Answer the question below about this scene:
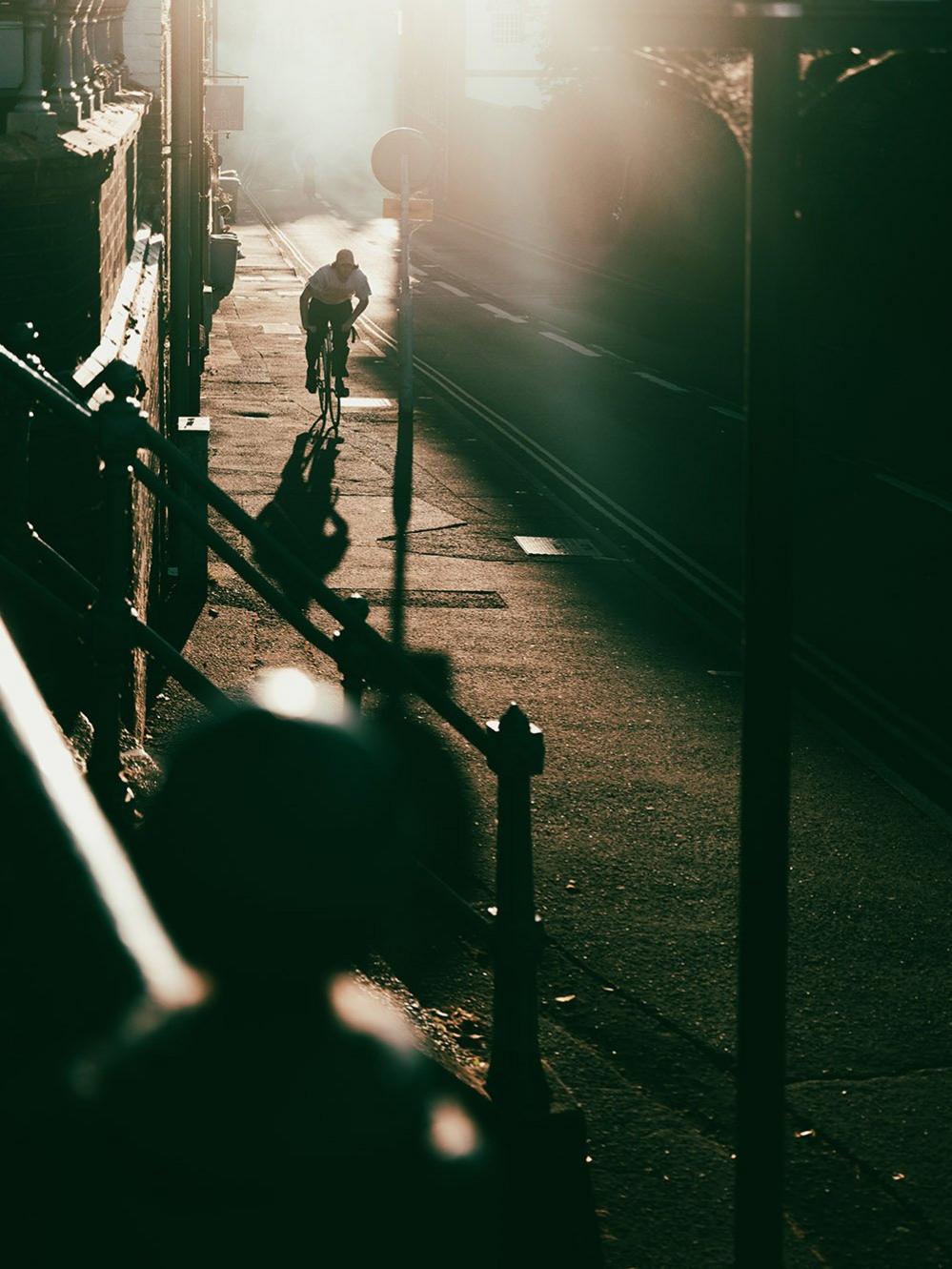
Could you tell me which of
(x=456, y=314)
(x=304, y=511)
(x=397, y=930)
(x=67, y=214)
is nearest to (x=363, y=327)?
(x=456, y=314)

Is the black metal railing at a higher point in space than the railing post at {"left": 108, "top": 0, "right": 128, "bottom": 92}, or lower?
lower

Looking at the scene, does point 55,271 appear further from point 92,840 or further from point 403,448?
point 403,448

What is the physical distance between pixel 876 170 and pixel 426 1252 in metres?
25.4

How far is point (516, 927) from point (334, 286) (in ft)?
50.9

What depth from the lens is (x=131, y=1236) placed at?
12.0 ft

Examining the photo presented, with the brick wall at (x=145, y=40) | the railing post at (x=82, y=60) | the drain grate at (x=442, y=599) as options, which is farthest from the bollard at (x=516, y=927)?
the brick wall at (x=145, y=40)

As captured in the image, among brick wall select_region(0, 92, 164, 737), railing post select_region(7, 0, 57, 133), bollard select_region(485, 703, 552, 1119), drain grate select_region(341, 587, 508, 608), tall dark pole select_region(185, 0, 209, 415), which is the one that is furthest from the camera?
tall dark pole select_region(185, 0, 209, 415)

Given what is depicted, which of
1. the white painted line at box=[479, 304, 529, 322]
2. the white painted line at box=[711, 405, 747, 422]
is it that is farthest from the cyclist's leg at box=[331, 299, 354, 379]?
the white painted line at box=[479, 304, 529, 322]

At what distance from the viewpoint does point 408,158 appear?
→ 20.5 m

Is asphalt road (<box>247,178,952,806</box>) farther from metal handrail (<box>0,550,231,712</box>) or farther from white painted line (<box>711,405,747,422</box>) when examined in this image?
metal handrail (<box>0,550,231,712</box>)

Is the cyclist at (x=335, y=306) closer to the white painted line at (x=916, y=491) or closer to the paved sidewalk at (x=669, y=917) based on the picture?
the white painted line at (x=916, y=491)

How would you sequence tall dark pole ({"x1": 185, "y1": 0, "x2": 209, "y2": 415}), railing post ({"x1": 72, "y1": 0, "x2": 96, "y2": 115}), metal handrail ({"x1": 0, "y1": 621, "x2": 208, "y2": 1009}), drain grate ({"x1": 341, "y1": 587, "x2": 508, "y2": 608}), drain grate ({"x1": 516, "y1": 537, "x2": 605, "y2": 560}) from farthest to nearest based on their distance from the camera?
tall dark pole ({"x1": 185, "y1": 0, "x2": 209, "y2": 415}) < drain grate ({"x1": 516, "y1": 537, "x2": 605, "y2": 560}) < drain grate ({"x1": 341, "y1": 587, "x2": 508, "y2": 608}) < railing post ({"x1": 72, "y1": 0, "x2": 96, "y2": 115}) < metal handrail ({"x1": 0, "y1": 621, "x2": 208, "y2": 1009})

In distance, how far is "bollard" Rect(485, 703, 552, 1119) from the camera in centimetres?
450

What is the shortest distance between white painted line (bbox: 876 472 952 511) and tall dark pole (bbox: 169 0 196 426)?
6.67 meters
